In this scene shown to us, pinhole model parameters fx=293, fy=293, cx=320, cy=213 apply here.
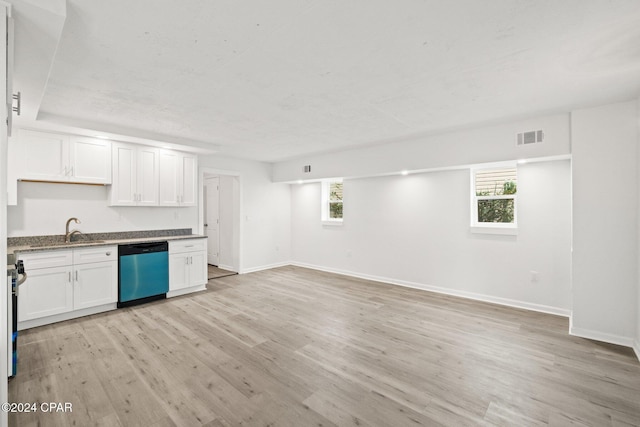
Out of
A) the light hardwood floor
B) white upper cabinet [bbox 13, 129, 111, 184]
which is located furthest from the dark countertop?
the light hardwood floor

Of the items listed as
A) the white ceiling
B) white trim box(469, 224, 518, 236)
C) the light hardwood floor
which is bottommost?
the light hardwood floor

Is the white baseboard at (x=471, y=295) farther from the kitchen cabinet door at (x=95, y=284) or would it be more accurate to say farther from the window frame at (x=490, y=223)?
the kitchen cabinet door at (x=95, y=284)

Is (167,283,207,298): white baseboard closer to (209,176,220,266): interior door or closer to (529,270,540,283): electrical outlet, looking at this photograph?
(209,176,220,266): interior door

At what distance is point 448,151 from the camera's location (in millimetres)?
4547

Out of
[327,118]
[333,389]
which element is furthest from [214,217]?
[333,389]

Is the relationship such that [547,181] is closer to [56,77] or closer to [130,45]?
[130,45]

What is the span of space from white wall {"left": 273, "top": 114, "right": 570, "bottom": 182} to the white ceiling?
1.10 feet

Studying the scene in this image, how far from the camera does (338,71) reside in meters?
2.56

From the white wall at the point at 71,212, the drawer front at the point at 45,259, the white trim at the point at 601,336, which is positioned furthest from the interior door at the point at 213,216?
the white trim at the point at 601,336

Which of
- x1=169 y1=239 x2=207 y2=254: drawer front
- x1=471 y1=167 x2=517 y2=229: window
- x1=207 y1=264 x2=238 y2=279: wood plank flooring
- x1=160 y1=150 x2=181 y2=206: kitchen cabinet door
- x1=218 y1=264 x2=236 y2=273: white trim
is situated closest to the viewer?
x1=471 y1=167 x2=517 y2=229: window

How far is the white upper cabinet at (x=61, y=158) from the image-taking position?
3748 millimetres

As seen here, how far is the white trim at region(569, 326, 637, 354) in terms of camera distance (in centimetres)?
314

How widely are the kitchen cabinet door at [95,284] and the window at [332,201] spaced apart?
417 centimetres

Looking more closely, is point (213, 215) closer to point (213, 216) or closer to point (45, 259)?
point (213, 216)
